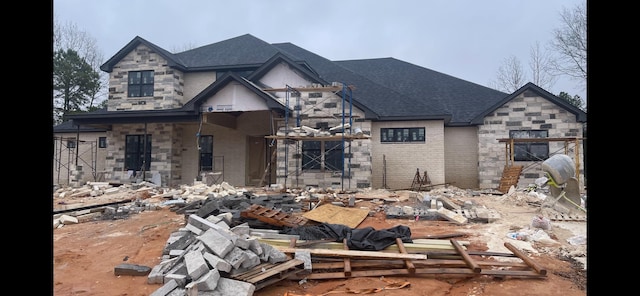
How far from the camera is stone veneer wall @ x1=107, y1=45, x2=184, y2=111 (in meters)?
19.7

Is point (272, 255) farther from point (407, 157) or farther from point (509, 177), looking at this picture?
point (509, 177)

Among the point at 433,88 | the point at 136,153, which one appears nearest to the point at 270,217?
the point at 136,153

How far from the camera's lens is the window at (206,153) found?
19.9 m

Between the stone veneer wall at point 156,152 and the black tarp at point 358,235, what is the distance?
1319 centimetres

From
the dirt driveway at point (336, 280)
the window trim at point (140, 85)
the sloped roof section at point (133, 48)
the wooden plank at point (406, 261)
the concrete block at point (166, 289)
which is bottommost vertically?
the dirt driveway at point (336, 280)

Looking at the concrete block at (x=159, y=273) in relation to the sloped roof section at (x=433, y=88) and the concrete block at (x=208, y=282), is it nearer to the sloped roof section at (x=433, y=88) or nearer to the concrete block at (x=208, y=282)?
the concrete block at (x=208, y=282)

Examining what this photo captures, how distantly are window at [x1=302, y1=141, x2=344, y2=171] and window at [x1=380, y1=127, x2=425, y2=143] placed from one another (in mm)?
2340

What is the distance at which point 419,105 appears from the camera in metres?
18.2

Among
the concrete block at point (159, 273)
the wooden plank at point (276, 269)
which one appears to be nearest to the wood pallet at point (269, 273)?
the wooden plank at point (276, 269)

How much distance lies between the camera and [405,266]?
5602 millimetres

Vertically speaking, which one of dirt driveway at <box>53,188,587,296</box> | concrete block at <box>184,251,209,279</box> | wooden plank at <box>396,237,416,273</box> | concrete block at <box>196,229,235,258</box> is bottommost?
dirt driveway at <box>53,188,587,296</box>

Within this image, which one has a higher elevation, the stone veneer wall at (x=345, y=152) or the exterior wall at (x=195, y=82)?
the exterior wall at (x=195, y=82)

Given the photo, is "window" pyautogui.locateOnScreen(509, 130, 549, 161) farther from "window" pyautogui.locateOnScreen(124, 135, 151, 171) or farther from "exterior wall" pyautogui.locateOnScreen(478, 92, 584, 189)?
"window" pyautogui.locateOnScreen(124, 135, 151, 171)

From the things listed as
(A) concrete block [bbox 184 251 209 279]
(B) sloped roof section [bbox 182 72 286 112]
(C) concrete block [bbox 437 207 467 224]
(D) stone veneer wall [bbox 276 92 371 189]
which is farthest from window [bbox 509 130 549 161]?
(A) concrete block [bbox 184 251 209 279]
